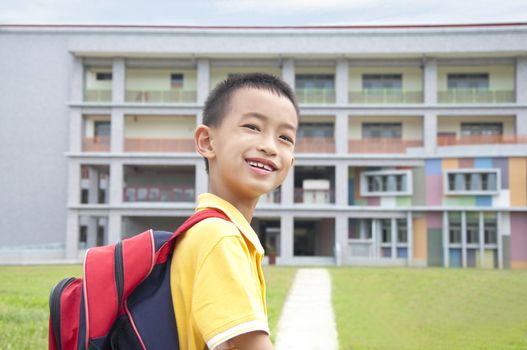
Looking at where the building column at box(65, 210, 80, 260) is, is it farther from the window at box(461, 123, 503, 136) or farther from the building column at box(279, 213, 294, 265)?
the window at box(461, 123, 503, 136)

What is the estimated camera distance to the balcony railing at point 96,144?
30.9 meters

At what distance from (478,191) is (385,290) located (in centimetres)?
1549

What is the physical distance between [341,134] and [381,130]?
2753 millimetres

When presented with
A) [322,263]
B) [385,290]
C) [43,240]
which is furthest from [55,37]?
[385,290]

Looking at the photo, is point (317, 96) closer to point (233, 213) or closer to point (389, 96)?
point (389, 96)

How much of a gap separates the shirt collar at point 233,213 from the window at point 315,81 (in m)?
30.4

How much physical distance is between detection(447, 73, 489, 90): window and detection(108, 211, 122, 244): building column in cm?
1839

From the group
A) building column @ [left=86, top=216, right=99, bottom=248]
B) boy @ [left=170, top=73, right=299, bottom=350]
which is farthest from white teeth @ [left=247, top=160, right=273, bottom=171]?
building column @ [left=86, top=216, right=99, bottom=248]

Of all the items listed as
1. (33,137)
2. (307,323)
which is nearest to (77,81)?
(33,137)

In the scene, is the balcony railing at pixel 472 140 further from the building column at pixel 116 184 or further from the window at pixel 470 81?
the building column at pixel 116 184

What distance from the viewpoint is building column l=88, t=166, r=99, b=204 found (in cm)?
3281

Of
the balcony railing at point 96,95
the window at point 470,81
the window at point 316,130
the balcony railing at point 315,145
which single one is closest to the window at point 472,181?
the window at point 470,81

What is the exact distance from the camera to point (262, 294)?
1.59m

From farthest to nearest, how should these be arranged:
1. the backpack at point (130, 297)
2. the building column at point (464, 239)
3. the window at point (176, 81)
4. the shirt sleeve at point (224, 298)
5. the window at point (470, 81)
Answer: the window at point (176, 81), the window at point (470, 81), the building column at point (464, 239), the backpack at point (130, 297), the shirt sleeve at point (224, 298)
